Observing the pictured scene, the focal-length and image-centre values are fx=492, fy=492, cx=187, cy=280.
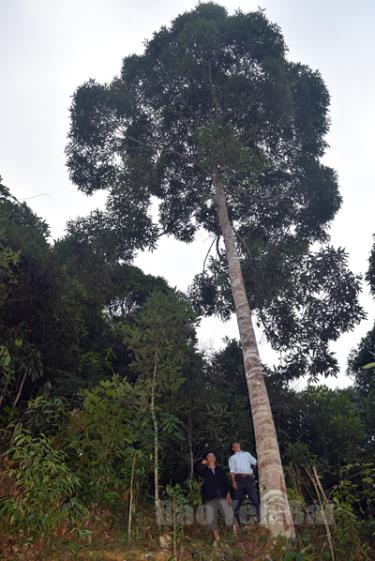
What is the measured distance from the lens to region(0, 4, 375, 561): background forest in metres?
6.83

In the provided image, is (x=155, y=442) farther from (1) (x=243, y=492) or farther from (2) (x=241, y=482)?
(1) (x=243, y=492)

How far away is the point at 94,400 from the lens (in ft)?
25.0

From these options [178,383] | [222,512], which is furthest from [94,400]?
[222,512]

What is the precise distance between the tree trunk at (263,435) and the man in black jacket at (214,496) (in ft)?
1.89

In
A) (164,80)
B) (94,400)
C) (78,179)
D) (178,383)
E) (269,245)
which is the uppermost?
(164,80)

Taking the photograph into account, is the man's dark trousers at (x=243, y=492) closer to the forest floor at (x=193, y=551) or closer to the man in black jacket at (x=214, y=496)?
the man in black jacket at (x=214, y=496)

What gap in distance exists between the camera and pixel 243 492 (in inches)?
335

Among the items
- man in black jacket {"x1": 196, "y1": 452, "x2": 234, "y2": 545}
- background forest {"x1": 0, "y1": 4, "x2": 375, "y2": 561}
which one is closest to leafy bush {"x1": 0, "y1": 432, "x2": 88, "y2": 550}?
background forest {"x1": 0, "y1": 4, "x2": 375, "y2": 561}

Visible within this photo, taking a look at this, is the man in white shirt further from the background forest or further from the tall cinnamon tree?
the tall cinnamon tree

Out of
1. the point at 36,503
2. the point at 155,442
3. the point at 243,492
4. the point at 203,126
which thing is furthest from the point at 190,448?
the point at 203,126

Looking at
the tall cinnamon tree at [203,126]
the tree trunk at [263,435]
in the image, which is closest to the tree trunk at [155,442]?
the tree trunk at [263,435]

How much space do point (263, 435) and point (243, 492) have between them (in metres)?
1.04

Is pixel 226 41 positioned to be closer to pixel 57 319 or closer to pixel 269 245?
pixel 269 245

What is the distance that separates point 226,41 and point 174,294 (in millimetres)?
9402
